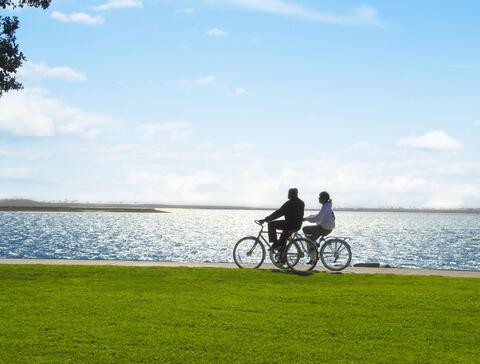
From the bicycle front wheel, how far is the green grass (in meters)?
1.90

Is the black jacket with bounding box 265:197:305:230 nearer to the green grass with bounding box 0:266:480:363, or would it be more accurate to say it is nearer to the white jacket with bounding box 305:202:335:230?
the white jacket with bounding box 305:202:335:230

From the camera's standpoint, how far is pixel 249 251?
59.9 feet

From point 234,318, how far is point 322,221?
7690 mm

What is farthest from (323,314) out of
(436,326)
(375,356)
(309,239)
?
(309,239)

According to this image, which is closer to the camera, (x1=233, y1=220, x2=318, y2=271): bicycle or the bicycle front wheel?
(x1=233, y1=220, x2=318, y2=271): bicycle

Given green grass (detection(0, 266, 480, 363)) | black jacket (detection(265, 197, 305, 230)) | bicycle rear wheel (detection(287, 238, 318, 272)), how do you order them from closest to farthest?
green grass (detection(0, 266, 480, 363)) < bicycle rear wheel (detection(287, 238, 318, 272)) < black jacket (detection(265, 197, 305, 230))

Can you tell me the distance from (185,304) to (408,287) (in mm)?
5881

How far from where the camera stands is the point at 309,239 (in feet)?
58.9

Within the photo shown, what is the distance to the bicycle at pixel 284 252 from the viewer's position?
690 inches

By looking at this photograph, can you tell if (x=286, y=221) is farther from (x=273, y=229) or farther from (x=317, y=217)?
(x=317, y=217)

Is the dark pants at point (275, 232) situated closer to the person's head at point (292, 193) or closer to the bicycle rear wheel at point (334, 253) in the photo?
the person's head at point (292, 193)

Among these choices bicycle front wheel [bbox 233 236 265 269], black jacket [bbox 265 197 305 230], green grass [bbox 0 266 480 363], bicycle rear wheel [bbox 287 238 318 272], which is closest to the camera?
→ green grass [bbox 0 266 480 363]

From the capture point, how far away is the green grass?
8734mm

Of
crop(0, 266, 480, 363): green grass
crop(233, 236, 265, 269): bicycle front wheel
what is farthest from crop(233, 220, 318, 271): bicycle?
crop(0, 266, 480, 363): green grass
